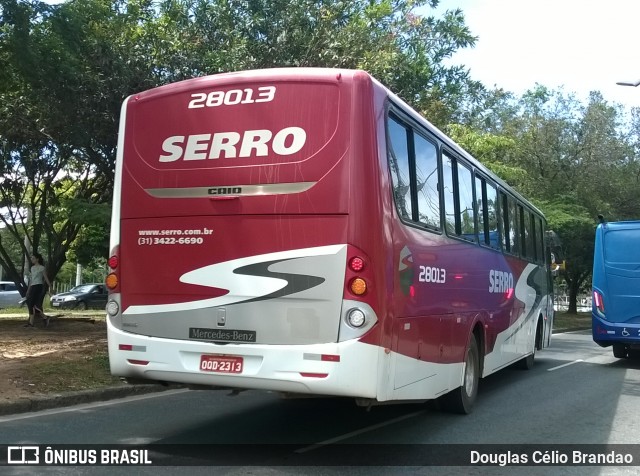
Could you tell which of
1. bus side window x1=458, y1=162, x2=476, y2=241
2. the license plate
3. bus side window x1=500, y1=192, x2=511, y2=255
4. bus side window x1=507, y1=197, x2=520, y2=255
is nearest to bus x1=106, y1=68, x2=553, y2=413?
the license plate

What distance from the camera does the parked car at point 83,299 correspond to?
103 feet

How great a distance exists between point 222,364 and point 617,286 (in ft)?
35.1

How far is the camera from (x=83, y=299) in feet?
103

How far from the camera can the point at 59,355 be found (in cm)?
1066

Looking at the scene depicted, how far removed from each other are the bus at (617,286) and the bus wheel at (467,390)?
6332mm

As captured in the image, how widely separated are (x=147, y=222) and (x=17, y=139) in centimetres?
1213

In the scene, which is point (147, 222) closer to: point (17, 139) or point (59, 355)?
point (59, 355)

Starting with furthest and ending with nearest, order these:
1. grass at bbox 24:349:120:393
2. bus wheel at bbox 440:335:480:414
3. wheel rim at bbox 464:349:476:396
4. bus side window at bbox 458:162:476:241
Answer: grass at bbox 24:349:120:393, wheel rim at bbox 464:349:476:396, bus wheel at bbox 440:335:480:414, bus side window at bbox 458:162:476:241

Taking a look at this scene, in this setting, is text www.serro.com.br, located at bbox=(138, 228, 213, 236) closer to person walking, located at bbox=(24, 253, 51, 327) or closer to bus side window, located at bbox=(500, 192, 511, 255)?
bus side window, located at bbox=(500, 192, 511, 255)

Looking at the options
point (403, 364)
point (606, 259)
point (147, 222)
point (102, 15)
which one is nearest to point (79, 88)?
point (102, 15)

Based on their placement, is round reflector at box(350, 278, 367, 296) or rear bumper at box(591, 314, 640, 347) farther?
rear bumper at box(591, 314, 640, 347)

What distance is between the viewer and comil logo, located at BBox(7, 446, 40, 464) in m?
5.52

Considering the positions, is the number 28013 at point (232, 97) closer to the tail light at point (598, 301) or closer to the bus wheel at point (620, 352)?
the tail light at point (598, 301)

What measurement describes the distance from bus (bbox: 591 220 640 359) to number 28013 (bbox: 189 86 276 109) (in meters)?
10.5
